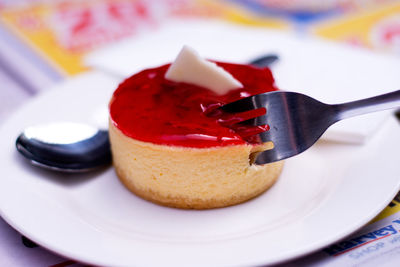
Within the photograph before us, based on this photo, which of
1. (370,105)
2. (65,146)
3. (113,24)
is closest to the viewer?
(370,105)

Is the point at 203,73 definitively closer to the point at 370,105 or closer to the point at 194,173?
the point at 194,173

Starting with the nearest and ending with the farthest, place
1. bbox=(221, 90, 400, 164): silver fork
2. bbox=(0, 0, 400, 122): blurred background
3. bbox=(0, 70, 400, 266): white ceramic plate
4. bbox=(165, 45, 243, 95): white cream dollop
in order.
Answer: bbox=(0, 70, 400, 266): white ceramic plate < bbox=(221, 90, 400, 164): silver fork < bbox=(165, 45, 243, 95): white cream dollop < bbox=(0, 0, 400, 122): blurred background

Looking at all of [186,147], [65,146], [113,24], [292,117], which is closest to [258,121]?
[292,117]

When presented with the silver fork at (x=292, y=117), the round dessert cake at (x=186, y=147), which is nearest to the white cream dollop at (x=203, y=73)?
the round dessert cake at (x=186, y=147)

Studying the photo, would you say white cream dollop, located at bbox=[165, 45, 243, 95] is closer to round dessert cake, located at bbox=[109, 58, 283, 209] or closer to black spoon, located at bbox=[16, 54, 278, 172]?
round dessert cake, located at bbox=[109, 58, 283, 209]

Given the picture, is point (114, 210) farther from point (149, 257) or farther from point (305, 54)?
point (305, 54)

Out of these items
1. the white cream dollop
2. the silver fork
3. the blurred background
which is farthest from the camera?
the blurred background

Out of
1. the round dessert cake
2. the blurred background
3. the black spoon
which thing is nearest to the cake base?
the round dessert cake
